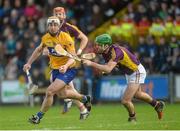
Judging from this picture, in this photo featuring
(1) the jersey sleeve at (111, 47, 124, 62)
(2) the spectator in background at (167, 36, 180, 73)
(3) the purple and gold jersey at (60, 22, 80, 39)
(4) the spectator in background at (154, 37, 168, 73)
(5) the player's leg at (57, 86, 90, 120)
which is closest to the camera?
(1) the jersey sleeve at (111, 47, 124, 62)

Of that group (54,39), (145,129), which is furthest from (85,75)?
(145,129)

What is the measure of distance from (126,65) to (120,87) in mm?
10265

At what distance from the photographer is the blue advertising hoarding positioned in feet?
86.6

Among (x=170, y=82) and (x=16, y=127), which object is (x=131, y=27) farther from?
(x=16, y=127)

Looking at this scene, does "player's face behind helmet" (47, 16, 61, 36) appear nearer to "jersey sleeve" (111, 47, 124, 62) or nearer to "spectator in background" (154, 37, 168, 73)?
"jersey sleeve" (111, 47, 124, 62)

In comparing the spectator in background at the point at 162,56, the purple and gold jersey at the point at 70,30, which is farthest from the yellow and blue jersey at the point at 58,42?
the spectator in background at the point at 162,56

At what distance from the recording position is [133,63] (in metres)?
16.5

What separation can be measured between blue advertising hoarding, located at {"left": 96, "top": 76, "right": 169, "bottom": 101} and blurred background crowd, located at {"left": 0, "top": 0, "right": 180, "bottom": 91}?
46 centimetres

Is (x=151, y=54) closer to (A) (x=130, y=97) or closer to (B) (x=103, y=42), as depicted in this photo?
(A) (x=130, y=97)

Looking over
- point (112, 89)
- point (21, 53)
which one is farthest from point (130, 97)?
point (21, 53)

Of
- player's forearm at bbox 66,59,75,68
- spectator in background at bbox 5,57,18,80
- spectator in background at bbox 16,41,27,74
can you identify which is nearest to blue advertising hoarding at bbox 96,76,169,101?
spectator in background at bbox 5,57,18,80

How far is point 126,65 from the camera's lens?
16406mm

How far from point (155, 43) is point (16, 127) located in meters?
12.0

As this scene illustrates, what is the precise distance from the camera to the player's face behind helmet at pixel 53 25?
1630 centimetres
